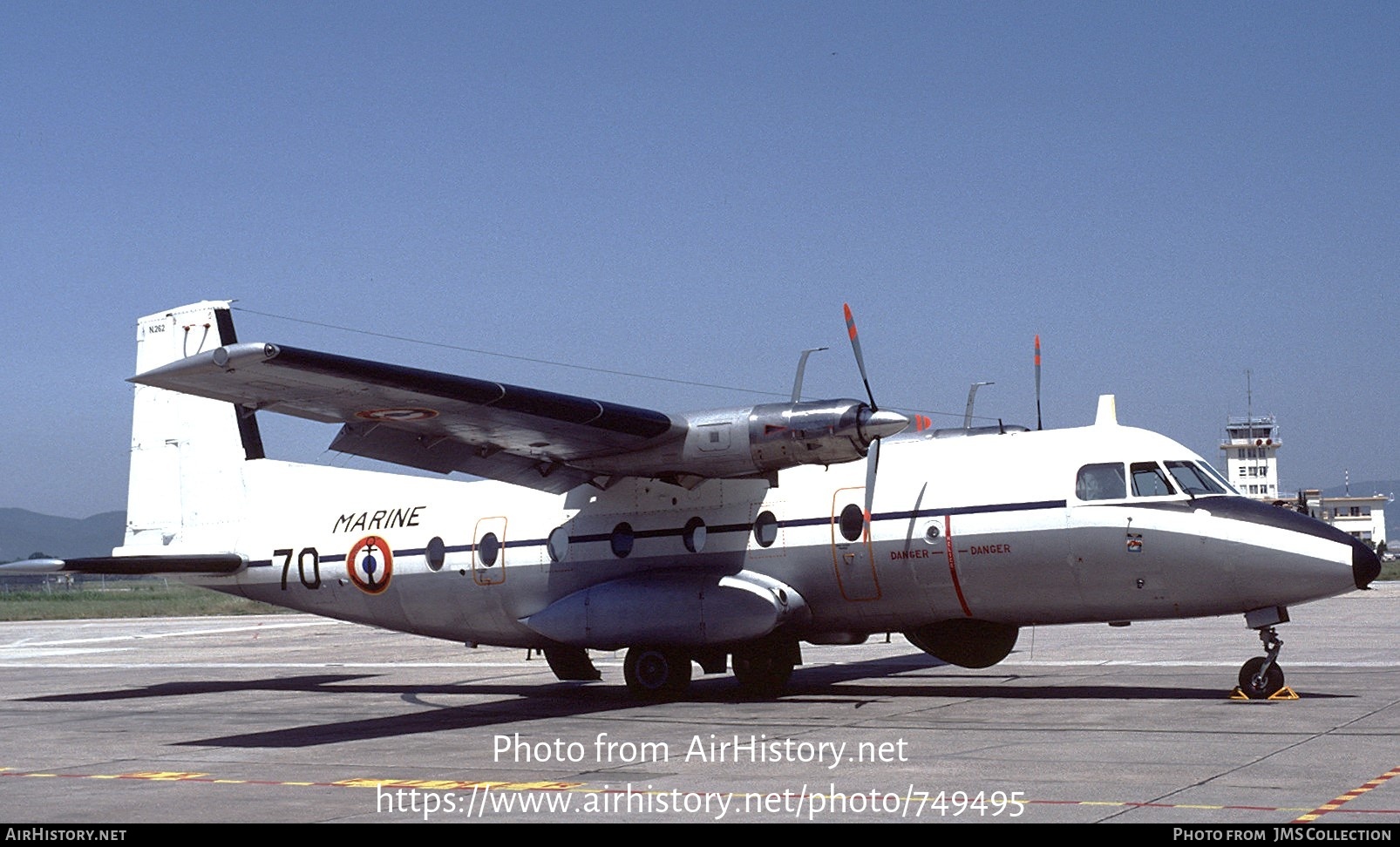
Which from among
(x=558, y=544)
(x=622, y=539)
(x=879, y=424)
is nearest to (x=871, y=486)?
(x=879, y=424)

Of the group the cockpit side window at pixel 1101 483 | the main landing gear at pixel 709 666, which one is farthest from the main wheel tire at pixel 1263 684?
the main landing gear at pixel 709 666

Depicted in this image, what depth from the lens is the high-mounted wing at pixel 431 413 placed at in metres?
13.9

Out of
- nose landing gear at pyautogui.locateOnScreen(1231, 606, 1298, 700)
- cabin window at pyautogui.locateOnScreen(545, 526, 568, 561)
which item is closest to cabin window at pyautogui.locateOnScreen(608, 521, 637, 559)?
cabin window at pyautogui.locateOnScreen(545, 526, 568, 561)

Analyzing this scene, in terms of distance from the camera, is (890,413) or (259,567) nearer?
(890,413)

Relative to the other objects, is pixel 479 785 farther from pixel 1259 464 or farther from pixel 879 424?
pixel 1259 464

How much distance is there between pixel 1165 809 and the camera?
918 cm

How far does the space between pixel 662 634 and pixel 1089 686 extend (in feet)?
18.7

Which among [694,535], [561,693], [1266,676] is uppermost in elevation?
[694,535]

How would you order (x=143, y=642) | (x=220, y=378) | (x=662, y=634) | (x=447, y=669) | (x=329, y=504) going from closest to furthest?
(x=220, y=378) < (x=662, y=634) < (x=329, y=504) < (x=447, y=669) < (x=143, y=642)

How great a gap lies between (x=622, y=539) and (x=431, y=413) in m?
3.87

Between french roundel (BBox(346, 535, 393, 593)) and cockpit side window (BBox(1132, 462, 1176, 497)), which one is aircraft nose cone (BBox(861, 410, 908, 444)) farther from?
french roundel (BBox(346, 535, 393, 593))

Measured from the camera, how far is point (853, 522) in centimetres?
1750
